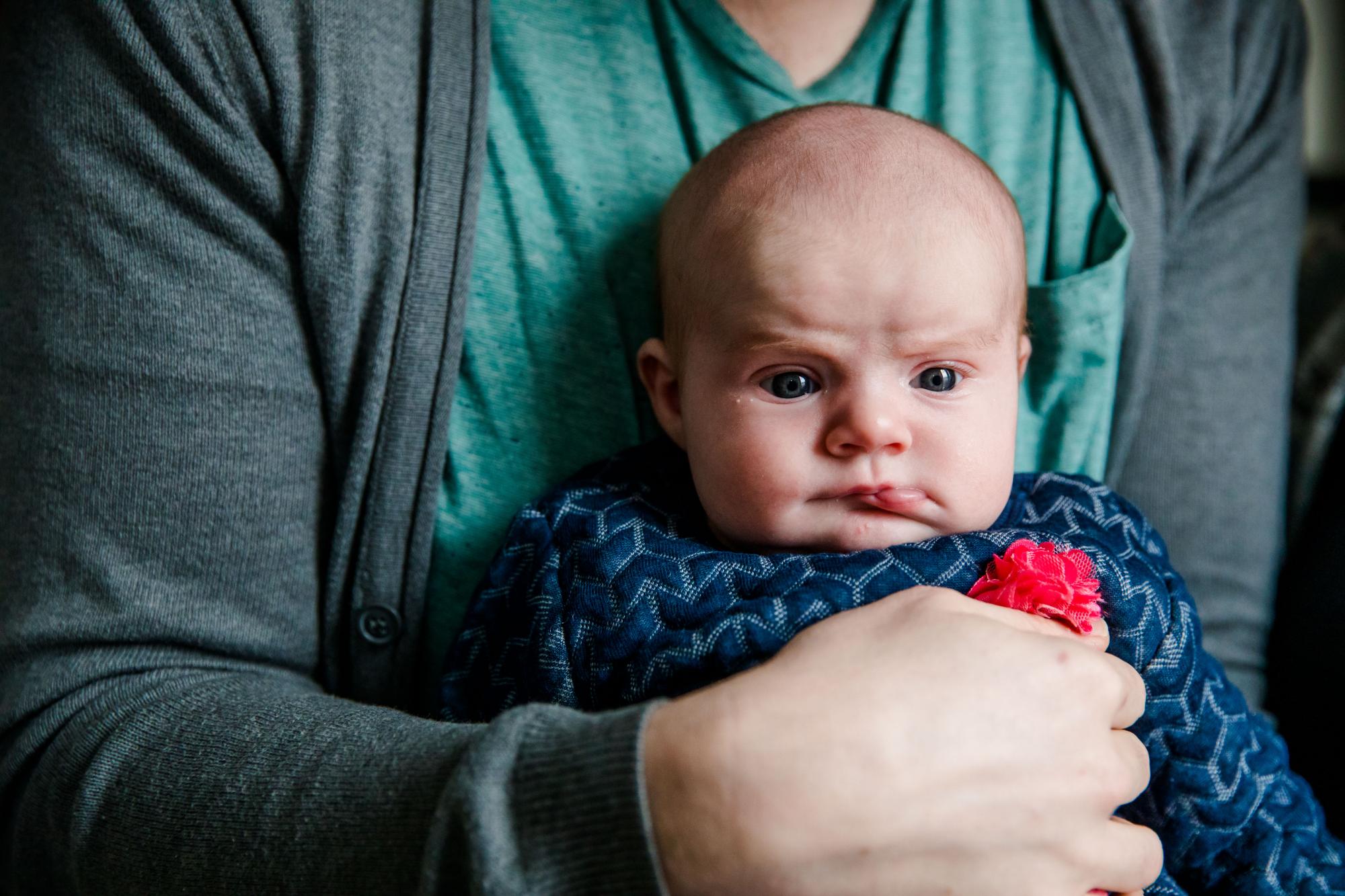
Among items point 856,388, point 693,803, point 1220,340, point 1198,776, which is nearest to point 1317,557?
point 1220,340

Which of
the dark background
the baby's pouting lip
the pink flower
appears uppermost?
the baby's pouting lip

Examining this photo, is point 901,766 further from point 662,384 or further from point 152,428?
point 152,428

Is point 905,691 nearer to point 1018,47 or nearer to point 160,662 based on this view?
point 160,662

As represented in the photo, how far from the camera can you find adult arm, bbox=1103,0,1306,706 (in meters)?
1.20

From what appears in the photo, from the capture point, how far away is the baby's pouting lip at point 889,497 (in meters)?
0.88

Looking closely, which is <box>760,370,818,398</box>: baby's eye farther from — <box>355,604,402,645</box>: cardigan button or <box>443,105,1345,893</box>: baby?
<box>355,604,402,645</box>: cardigan button

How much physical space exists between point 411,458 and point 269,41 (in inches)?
16.2

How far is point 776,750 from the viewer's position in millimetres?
650

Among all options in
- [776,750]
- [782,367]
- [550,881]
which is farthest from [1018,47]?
[550,881]

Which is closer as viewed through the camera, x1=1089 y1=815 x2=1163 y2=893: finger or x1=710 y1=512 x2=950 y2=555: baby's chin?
x1=1089 y1=815 x2=1163 y2=893: finger

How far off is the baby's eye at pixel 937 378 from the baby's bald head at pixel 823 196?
0.32ft

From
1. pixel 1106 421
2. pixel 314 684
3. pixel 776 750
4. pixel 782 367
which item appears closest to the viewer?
pixel 776 750

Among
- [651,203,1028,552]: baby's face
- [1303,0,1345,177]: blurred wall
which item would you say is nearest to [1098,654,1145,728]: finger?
[651,203,1028,552]: baby's face

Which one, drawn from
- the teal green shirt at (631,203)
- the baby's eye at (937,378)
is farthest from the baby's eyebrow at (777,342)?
the teal green shirt at (631,203)
